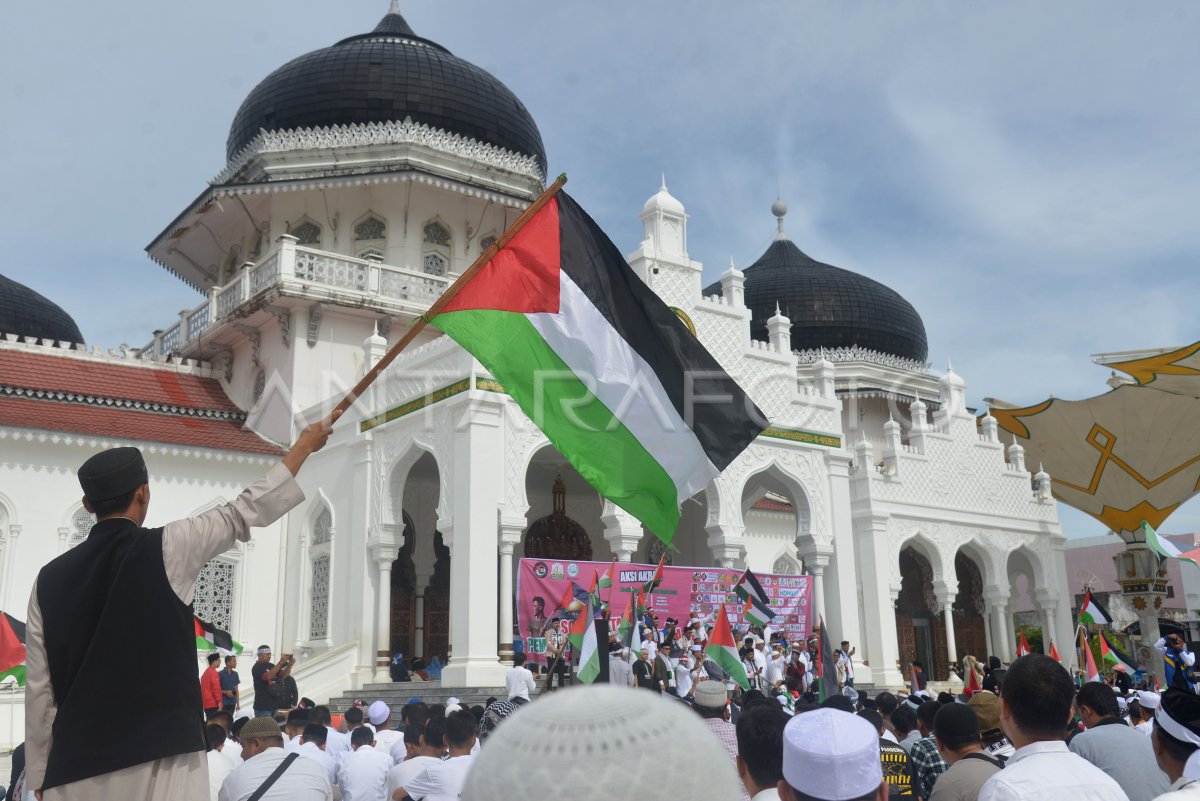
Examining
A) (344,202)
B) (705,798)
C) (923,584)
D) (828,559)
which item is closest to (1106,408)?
(923,584)

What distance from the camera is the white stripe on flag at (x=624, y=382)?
18.7ft

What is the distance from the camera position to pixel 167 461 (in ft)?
55.2

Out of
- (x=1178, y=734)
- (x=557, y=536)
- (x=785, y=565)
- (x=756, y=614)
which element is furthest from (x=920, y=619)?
(x=1178, y=734)

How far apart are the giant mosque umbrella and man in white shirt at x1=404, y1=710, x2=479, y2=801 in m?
19.1

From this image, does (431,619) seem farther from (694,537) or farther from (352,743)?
(352,743)

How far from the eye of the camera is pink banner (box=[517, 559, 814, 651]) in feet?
48.0

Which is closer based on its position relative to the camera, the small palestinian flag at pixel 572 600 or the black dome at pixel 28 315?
the small palestinian flag at pixel 572 600

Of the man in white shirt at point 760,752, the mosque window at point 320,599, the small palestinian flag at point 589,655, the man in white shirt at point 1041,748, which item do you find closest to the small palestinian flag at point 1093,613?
the small palestinian flag at point 589,655

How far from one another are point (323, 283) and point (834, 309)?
13.6 metres

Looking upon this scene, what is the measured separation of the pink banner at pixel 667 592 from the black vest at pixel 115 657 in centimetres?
1094

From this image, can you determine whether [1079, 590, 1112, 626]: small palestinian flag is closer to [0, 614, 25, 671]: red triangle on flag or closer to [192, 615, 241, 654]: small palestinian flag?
[192, 615, 241, 654]: small palestinian flag

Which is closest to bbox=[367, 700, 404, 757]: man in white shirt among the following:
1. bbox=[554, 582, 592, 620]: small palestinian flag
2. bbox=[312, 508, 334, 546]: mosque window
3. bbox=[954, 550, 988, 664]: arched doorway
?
bbox=[554, 582, 592, 620]: small palestinian flag

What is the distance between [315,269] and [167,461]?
13.6ft

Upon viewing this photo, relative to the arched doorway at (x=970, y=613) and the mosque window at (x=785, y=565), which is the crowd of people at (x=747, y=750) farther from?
the arched doorway at (x=970, y=613)
